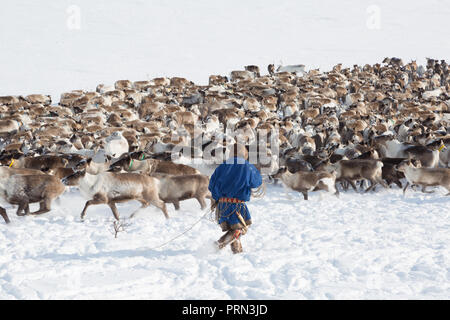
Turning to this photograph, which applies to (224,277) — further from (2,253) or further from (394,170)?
(394,170)

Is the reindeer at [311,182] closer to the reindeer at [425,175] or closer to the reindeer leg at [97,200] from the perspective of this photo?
the reindeer at [425,175]

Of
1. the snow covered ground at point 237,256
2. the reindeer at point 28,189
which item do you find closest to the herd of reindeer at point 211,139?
the reindeer at point 28,189

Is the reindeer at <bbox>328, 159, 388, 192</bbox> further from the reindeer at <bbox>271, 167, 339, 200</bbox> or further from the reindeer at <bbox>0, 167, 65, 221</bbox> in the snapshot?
the reindeer at <bbox>0, 167, 65, 221</bbox>

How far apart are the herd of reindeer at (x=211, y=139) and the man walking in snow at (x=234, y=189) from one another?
1.17ft

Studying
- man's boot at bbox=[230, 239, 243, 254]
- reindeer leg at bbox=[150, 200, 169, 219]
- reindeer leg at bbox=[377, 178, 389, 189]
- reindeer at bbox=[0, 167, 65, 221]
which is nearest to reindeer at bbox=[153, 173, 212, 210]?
reindeer leg at bbox=[150, 200, 169, 219]

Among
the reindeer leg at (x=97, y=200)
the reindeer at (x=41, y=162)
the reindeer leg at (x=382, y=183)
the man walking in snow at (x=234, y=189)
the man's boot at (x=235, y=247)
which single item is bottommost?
the reindeer leg at (x=382, y=183)

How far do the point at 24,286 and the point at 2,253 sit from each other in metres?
1.41

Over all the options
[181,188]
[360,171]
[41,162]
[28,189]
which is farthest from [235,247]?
[41,162]

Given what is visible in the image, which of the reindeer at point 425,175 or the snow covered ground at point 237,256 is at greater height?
the reindeer at point 425,175

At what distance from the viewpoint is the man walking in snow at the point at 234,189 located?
641 centimetres

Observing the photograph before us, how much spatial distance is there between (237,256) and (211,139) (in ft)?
28.4

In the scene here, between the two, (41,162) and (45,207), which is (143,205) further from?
(41,162)

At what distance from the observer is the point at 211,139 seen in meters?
15.0

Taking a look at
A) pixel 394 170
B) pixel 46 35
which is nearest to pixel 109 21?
pixel 46 35
